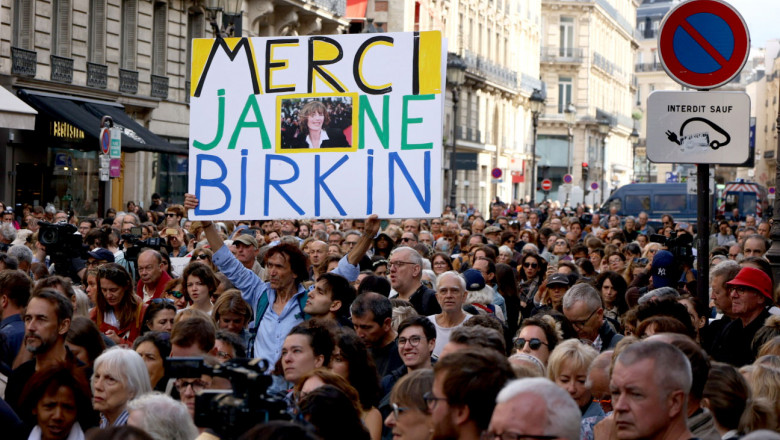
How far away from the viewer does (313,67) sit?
8734 mm

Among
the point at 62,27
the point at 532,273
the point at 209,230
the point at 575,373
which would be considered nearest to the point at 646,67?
the point at 62,27

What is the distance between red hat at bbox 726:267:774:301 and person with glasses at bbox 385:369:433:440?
12.6ft

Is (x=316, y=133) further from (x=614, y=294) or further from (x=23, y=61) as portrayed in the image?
(x=23, y=61)

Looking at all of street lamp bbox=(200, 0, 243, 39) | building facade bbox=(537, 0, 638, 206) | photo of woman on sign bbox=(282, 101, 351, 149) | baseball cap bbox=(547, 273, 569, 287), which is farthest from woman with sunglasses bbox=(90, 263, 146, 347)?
building facade bbox=(537, 0, 638, 206)

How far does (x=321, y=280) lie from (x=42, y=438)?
2.92 m

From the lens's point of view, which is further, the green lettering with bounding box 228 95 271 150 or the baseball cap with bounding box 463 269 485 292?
the baseball cap with bounding box 463 269 485 292

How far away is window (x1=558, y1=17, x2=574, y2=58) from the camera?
262ft

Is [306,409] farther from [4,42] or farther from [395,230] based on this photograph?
[4,42]

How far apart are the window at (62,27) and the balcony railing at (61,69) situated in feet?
0.73

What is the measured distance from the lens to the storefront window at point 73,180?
85.5 feet

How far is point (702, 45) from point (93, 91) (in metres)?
22.0

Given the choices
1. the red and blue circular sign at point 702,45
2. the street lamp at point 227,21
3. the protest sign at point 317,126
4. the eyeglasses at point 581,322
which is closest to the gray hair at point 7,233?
the street lamp at point 227,21

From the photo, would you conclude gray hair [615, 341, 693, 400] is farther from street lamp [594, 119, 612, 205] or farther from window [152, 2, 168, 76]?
street lamp [594, 119, 612, 205]

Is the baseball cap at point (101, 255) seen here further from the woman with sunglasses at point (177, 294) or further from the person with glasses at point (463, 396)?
the person with glasses at point (463, 396)
